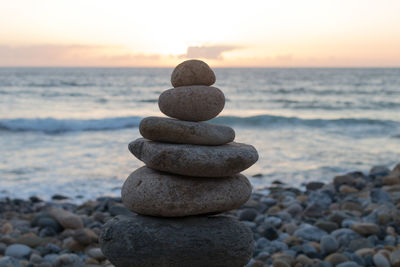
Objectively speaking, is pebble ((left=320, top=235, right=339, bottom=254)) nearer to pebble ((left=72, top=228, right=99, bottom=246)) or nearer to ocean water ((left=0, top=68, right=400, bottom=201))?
pebble ((left=72, top=228, right=99, bottom=246))

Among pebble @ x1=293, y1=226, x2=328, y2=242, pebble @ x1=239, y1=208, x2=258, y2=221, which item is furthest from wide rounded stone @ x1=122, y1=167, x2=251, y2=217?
pebble @ x1=239, y1=208, x2=258, y2=221

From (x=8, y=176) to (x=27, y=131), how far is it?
8055mm

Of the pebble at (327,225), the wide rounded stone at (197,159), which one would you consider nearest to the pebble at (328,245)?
the pebble at (327,225)

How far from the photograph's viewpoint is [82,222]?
6613 mm

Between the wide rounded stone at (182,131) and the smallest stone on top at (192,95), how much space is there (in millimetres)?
122

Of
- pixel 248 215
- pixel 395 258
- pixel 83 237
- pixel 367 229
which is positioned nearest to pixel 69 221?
pixel 83 237

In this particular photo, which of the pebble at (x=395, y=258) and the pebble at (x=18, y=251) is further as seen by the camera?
the pebble at (x=18, y=251)

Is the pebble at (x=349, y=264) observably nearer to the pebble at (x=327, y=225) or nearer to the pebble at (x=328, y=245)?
the pebble at (x=328, y=245)

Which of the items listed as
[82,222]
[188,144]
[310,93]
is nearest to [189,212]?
[188,144]

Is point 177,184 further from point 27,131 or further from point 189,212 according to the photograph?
point 27,131

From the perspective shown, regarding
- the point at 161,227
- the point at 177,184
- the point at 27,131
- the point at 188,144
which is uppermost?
the point at 188,144

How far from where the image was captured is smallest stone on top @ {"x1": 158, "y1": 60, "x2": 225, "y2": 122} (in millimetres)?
3633

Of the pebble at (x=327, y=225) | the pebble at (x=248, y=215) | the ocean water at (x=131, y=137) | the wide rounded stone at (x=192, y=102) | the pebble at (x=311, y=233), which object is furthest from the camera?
the ocean water at (x=131, y=137)

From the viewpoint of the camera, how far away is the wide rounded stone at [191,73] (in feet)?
12.3
